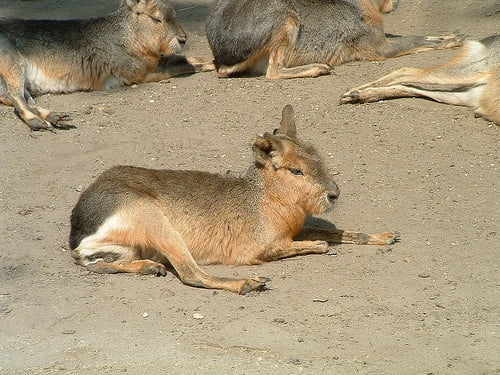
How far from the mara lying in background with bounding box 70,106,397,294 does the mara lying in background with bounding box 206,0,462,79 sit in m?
3.52

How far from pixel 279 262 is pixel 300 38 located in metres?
4.36

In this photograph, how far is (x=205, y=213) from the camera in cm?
607

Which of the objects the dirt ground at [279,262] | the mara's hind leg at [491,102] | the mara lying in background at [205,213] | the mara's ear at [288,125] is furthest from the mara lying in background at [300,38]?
the mara lying in background at [205,213]

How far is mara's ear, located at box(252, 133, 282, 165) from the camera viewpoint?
238 inches

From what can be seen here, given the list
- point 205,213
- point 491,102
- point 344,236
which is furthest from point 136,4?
point 344,236

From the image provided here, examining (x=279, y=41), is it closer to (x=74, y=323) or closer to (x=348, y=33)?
(x=348, y=33)

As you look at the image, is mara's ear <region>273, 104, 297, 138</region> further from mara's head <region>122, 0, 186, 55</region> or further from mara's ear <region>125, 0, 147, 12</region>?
mara's ear <region>125, 0, 147, 12</region>

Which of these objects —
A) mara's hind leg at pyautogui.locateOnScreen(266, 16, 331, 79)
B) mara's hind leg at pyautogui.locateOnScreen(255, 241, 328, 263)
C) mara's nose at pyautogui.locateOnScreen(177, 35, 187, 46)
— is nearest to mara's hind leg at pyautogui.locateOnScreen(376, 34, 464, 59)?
mara's hind leg at pyautogui.locateOnScreen(266, 16, 331, 79)

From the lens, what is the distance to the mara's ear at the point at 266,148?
605 centimetres

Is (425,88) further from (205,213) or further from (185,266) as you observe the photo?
(185,266)

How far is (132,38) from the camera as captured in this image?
987 centimetres

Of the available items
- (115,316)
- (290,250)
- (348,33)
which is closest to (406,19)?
(348,33)

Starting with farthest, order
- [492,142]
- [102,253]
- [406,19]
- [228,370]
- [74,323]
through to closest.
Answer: [406,19]
[492,142]
[102,253]
[74,323]
[228,370]

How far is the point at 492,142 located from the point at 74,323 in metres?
4.22
